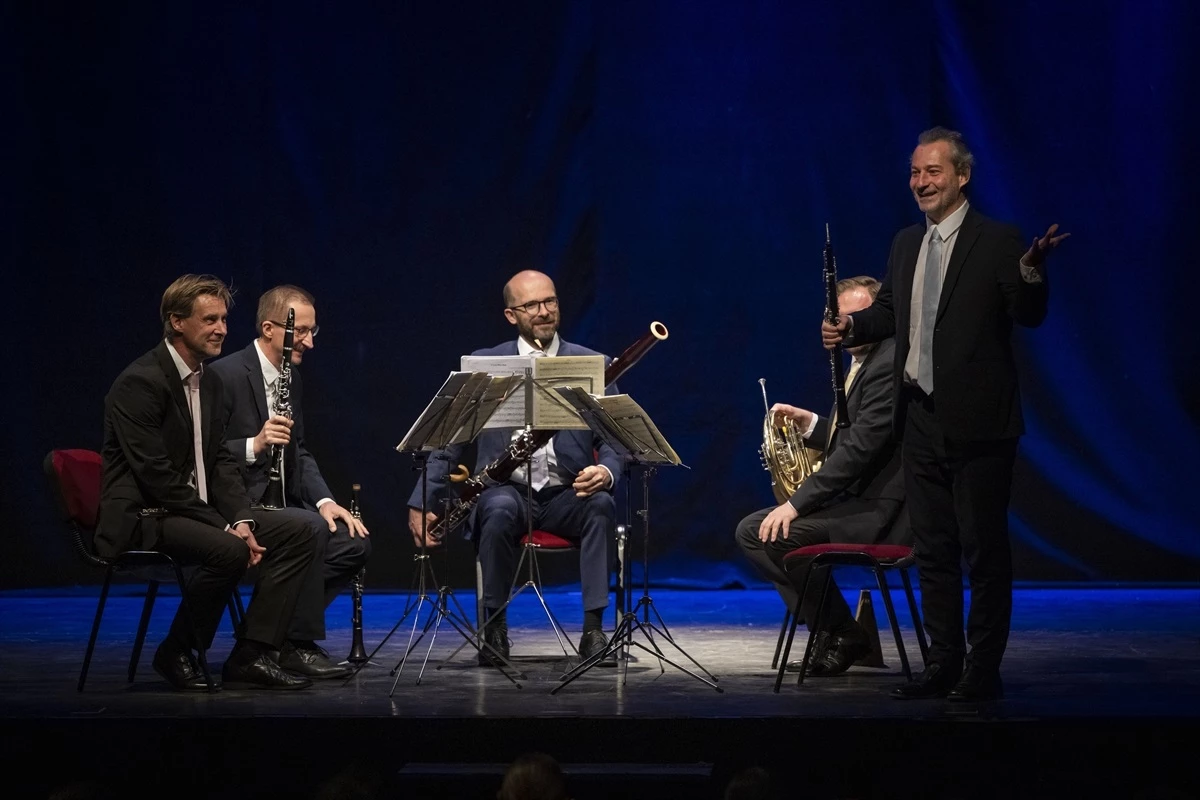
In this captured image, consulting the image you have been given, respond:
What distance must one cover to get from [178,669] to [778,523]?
1950 millimetres

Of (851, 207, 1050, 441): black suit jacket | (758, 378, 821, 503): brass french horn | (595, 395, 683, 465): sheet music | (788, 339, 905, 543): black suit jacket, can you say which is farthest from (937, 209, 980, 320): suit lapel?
(758, 378, 821, 503): brass french horn

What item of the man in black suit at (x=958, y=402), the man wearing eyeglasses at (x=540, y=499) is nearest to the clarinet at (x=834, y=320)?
the man in black suit at (x=958, y=402)

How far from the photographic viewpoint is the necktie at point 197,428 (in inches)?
178

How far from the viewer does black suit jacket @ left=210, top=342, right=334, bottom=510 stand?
5027 mm

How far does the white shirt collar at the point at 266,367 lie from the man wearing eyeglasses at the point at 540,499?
0.66m

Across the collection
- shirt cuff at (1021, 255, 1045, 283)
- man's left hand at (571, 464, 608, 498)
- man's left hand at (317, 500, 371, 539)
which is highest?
shirt cuff at (1021, 255, 1045, 283)

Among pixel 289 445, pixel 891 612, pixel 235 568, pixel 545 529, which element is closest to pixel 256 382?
pixel 289 445

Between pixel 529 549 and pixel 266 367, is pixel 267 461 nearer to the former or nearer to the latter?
pixel 266 367

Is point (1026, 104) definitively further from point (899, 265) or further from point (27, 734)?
point (27, 734)

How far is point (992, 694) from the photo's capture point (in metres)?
3.97

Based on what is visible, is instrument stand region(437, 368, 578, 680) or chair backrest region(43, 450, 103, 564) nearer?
chair backrest region(43, 450, 103, 564)

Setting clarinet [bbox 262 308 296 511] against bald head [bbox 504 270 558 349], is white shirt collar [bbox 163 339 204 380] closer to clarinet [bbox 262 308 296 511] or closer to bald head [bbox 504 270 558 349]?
clarinet [bbox 262 308 296 511]

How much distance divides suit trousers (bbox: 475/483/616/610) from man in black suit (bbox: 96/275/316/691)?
71cm

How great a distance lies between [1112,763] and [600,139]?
15.3ft
